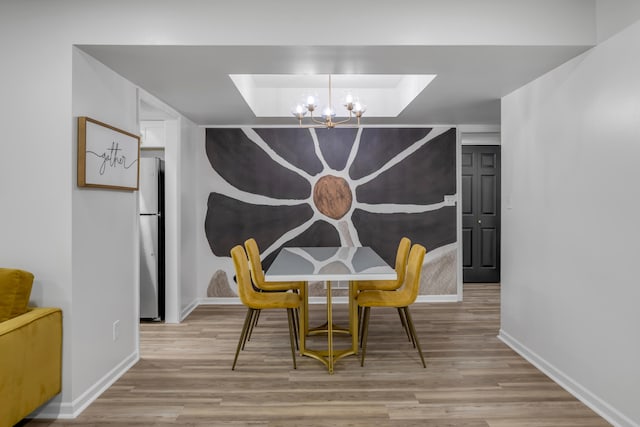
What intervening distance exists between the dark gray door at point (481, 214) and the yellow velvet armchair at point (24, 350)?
520cm

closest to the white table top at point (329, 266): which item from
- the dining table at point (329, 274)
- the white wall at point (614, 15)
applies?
the dining table at point (329, 274)

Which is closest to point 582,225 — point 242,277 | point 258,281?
point 242,277

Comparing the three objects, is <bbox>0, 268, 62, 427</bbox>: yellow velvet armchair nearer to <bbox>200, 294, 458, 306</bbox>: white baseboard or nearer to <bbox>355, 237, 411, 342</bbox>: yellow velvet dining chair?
<bbox>355, 237, 411, 342</bbox>: yellow velvet dining chair

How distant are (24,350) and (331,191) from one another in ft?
11.4

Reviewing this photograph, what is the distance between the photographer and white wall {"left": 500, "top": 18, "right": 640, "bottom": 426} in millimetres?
2141

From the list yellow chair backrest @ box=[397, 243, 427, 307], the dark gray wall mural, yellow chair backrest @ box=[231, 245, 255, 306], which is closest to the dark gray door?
the dark gray wall mural

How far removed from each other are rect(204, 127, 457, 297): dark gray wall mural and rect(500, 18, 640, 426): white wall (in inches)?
61.6

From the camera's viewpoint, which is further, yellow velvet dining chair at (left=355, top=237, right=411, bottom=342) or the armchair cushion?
yellow velvet dining chair at (left=355, top=237, right=411, bottom=342)

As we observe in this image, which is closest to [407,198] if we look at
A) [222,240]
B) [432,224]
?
[432,224]

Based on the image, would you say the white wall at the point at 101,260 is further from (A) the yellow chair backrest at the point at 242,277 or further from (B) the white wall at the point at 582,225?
(B) the white wall at the point at 582,225

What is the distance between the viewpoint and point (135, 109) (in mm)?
3125

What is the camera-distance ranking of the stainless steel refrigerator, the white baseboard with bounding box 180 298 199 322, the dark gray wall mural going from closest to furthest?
the stainless steel refrigerator, the white baseboard with bounding box 180 298 199 322, the dark gray wall mural

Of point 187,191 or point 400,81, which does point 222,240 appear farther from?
point 400,81

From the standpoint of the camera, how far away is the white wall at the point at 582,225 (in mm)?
2141
